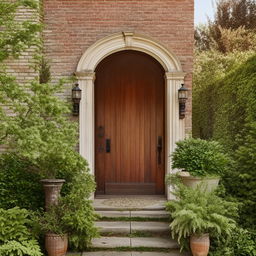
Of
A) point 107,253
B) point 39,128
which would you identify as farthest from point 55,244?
point 39,128

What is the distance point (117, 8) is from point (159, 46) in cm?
110

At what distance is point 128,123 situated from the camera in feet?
24.8

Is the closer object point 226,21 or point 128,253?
point 128,253

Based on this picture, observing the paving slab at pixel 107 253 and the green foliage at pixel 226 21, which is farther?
the green foliage at pixel 226 21

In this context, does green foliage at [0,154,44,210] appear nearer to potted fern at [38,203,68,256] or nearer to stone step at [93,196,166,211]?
potted fern at [38,203,68,256]

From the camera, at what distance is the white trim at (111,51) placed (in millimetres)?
6738

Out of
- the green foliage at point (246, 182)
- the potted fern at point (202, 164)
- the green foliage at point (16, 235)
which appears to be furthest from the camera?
the potted fern at point (202, 164)

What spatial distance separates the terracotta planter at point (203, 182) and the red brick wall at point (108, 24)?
5.07 ft

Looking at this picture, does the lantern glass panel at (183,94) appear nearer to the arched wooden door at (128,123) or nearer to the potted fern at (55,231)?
the arched wooden door at (128,123)

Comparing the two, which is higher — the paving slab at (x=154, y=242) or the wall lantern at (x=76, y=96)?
the wall lantern at (x=76, y=96)

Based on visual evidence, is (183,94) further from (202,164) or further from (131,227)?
(131,227)

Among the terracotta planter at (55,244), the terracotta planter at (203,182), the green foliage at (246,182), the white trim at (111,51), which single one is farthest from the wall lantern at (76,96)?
the green foliage at (246,182)

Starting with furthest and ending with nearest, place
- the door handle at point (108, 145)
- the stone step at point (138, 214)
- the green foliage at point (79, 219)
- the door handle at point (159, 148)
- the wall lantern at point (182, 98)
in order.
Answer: the door handle at point (108, 145)
the door handle at point (159, 148)
the wall lantern at point (182, 98)
the stone step at point (138, 214)
the green foliage at point (79, 219)

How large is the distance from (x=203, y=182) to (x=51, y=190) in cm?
223
